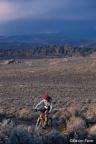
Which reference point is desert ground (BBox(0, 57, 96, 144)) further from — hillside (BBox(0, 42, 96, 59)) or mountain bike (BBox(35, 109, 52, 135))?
hillside (BBox(0, 42, 96, 59))

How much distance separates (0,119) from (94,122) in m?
4.31

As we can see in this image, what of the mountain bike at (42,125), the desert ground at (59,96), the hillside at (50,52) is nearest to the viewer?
the mountain bike at (42,125)

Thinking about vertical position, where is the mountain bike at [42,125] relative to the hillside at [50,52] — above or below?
above

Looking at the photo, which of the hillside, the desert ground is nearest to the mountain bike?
the desert ground

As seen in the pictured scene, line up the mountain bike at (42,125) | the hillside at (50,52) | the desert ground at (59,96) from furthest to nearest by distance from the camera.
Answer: the hillside at (50,52)
the desert ground at (59,96)
the mountain bike at (42,125)

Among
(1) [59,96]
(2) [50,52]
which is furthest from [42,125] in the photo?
(2) [50,52]

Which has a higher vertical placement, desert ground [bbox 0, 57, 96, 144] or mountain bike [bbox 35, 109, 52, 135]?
mountain bike [bbox 35, 109, 52, 135]

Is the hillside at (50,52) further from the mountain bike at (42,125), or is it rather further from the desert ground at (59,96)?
the mountain bike at (42,125)

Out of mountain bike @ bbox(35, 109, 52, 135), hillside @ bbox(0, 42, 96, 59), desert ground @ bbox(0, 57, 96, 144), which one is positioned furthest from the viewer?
hillside @ bbox(0, 42, 96, 59)

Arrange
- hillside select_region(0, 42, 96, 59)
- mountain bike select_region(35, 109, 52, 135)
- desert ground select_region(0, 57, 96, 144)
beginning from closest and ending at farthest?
mountain bike select_region(35, 109, 52, 135) → desert ground select_region(0, 57, 96, 144) → hillside select_region(0, 42, 96, 59)

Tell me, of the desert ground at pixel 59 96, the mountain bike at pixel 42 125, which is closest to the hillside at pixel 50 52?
the desert ground at pixel 59 96

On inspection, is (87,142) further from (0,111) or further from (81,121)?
(0,111)

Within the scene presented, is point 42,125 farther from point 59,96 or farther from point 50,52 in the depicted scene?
point 50,52

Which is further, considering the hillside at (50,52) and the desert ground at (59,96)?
the hillside at (50,52)
